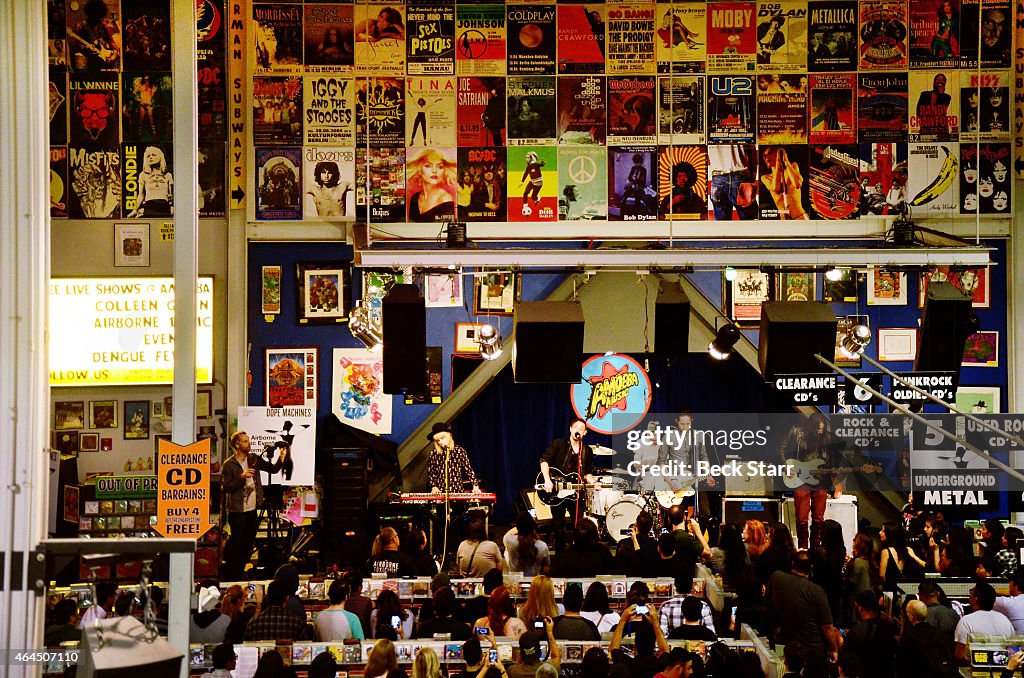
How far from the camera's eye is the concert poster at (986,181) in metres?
15.7

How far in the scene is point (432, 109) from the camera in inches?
620

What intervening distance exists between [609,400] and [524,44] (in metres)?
4.62

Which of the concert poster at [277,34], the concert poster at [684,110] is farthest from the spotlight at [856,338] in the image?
the concert poster at [277,34]

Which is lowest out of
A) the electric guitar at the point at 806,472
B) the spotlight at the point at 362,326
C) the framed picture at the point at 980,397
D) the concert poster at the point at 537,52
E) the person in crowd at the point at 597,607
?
the person in crowd at the point at 597,607

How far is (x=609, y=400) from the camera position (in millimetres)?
16281

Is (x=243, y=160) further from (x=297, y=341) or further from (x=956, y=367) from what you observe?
(x=956, y=367)

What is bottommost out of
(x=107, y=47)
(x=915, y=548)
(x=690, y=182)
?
(x=915, y=548)

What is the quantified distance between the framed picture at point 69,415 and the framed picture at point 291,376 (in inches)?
87.6

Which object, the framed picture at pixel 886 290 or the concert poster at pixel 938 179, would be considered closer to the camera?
the concert poster at pixel 938 179

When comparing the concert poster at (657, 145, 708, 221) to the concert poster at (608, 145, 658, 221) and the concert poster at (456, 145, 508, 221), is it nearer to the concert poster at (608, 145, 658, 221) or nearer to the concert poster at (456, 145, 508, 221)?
the concert poster at (608, 145, 658, 221)

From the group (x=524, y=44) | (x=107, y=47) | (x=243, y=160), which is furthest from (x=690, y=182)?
(x=107, y=47)

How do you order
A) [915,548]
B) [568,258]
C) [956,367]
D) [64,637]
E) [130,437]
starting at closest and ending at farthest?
[64,637]
[568,258]
[956,367]
[915,548]
[130,437]

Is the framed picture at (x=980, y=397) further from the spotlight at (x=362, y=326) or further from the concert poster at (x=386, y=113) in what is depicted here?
the concert poster at (x=386, y=113)

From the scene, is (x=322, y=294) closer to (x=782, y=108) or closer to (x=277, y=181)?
(x=277, y=181)
